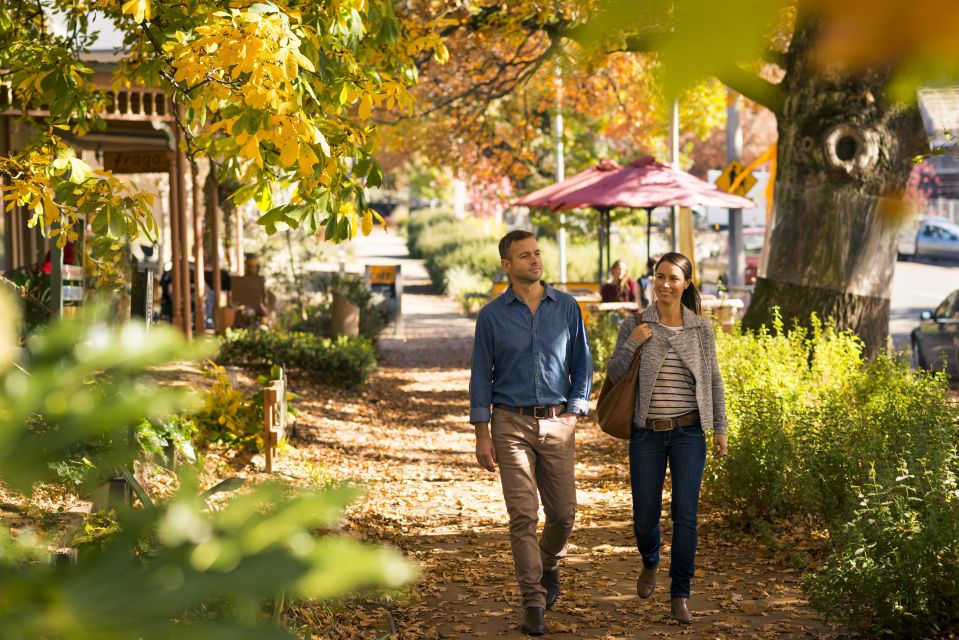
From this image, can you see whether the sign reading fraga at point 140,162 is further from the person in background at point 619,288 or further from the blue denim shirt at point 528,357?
the blue denim shirt at point 528,357

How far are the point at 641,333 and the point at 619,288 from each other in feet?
32.5

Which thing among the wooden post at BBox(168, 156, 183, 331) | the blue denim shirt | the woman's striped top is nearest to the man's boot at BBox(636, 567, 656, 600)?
the woman's striped top

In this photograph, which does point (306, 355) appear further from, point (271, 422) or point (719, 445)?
point (719, 445)

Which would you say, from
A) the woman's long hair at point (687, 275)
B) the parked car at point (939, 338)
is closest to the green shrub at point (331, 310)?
the parked car at point (939, 338)

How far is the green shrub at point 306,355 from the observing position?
13309 mm

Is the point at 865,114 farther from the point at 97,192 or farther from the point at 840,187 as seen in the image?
the point at 97,192

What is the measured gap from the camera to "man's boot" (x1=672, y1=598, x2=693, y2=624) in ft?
18.7

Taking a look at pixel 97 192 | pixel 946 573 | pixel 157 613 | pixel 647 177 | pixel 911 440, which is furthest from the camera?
pixel 647 177

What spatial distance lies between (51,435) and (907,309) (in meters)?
25.4

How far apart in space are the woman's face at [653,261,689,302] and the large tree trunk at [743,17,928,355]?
15.7 feet

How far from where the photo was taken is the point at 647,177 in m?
15.2

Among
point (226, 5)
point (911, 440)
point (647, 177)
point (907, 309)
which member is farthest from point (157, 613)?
point (907, 309)

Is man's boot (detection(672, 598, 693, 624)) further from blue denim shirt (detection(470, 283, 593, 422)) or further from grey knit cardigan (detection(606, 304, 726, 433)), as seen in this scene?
blue denim shirt (detection(470, 283, 593, 422))

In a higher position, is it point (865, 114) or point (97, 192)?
point (865, 114)
